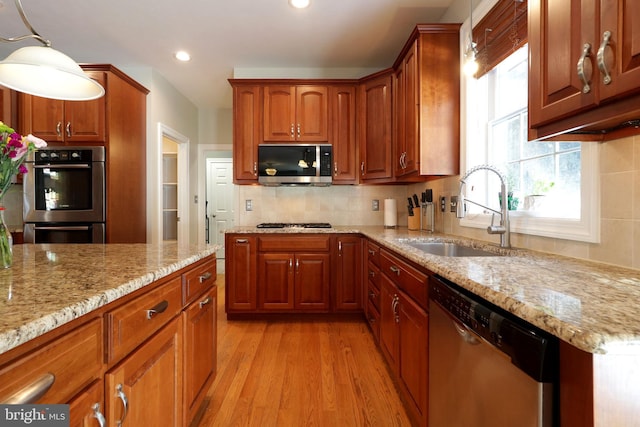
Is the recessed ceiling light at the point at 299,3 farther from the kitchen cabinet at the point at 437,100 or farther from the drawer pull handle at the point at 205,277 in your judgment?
the drawer pull handle at the point at 205,277

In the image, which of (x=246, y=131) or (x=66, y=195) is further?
(x=246, y=131)

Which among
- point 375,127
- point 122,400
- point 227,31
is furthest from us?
point 375,127

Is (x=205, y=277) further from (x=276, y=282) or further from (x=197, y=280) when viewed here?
(x=276, y=282)

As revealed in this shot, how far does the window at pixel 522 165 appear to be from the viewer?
48.3 inches

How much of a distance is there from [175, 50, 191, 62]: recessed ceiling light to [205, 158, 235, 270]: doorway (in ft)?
7.78

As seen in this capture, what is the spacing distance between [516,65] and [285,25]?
1.84 metres

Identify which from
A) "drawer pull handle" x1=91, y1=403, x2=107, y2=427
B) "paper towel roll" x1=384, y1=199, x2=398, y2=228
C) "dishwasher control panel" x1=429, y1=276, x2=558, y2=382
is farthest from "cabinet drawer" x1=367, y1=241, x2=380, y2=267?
"drawer pull handle" x1=91, y1=403, x2=107, y2=427

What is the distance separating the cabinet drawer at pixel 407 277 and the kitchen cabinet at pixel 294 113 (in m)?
1.69

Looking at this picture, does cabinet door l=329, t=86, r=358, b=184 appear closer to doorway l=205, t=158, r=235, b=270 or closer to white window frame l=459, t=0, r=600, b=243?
white window frame l=459, t=0, r=600, b=243

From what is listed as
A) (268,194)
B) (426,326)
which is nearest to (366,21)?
(268,194)

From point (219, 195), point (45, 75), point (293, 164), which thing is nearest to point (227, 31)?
point (293, 164)

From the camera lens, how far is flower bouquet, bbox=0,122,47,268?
3.20 feet

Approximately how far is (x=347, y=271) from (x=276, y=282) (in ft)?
2.25

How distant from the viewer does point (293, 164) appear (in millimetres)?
3094
